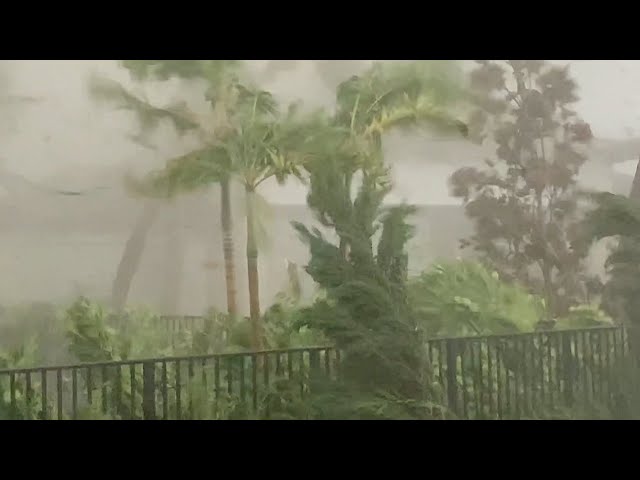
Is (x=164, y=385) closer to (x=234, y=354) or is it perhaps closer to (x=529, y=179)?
(x=234, y=354)

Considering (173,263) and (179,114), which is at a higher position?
(179,114)

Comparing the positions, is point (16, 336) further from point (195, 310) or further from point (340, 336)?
point (340, 336)

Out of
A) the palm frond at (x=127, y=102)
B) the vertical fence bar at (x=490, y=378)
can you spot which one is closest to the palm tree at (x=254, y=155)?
the palm frond at (x=127, y=102)

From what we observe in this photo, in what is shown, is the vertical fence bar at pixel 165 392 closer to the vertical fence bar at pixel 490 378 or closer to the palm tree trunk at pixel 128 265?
the palm tree trunk at pixel 128 265

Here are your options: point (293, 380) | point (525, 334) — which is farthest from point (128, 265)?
point (525, 334)

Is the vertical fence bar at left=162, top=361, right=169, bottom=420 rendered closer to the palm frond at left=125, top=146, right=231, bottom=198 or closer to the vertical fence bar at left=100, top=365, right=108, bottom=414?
the vertical fence bar at left=100, top=365, right=108, bottom=414
